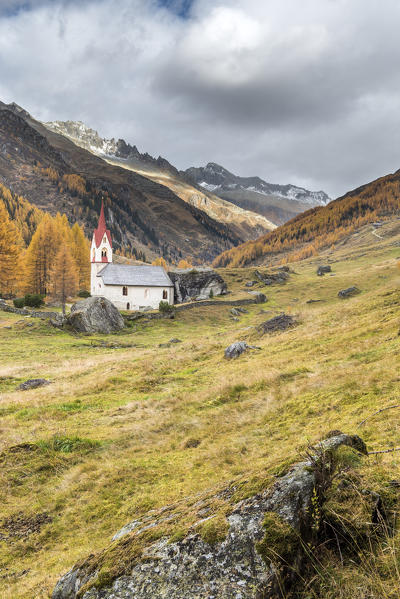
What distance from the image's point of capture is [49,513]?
7.76 meters

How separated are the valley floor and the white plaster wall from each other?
147ft

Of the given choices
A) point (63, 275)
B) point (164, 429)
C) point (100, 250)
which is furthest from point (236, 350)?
point (100, 250)

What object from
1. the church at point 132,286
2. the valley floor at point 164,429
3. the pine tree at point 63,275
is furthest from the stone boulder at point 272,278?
the valley floor at point 164,429

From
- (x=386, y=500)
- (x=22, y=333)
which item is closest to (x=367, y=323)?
(x=386, y=500)

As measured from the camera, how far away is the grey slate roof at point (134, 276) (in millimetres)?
68500

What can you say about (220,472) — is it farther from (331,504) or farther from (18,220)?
(18,220)

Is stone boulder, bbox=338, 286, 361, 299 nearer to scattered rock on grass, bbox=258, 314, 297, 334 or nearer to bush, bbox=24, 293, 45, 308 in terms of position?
scattered rock on grass, bbox=258, 314, 297, 334

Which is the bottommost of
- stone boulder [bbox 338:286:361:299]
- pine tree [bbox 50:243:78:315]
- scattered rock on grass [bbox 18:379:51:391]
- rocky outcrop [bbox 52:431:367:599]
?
scattered rock on grass [bbox 18:379:51:391]

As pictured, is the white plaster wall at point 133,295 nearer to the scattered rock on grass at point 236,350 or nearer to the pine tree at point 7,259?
the pine tree at point 7,259

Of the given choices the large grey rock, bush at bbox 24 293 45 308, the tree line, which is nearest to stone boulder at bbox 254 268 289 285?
the tree line

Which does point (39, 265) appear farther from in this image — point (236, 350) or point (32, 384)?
point (236, 350)

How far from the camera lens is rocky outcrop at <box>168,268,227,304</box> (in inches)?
3019

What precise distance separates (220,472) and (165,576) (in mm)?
4385

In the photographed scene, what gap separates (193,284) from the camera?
77625 millimetres
